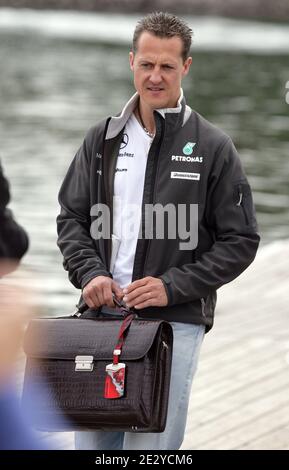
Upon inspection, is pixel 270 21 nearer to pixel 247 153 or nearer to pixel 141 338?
pixel 247 153

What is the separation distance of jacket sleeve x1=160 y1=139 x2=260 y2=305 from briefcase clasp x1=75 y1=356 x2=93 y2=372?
28cm

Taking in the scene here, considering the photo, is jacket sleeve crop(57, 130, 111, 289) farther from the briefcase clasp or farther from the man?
the briefcase clasp

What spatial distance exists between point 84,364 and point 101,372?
5 centimetres

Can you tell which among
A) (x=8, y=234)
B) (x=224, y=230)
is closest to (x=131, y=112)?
(x=224, y=230)

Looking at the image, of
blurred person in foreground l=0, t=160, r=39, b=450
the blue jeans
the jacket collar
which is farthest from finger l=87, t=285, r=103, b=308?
blurred person in foreground l=0, t=160, r=39, b=450

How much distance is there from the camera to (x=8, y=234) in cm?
352

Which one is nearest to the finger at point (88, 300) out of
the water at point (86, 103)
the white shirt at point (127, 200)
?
the white shirt at point (127, 200)

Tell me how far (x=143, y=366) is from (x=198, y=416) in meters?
2.45

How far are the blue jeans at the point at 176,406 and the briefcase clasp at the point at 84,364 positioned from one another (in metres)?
0.24

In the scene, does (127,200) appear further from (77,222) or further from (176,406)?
(176,406)

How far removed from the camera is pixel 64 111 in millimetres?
25188

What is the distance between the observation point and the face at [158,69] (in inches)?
155

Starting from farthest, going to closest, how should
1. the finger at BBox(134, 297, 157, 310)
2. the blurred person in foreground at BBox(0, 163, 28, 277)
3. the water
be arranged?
the water, the finger at BBox(134, 297, 157, 310), the blurred person in foreground at BBox(0, 163, 28, 277)

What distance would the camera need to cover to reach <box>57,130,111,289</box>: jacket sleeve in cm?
404
